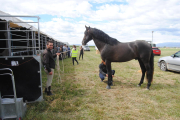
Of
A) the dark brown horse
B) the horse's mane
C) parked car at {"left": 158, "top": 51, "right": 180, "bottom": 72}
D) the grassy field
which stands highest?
the horse's mane

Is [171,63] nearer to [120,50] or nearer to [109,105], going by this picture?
[120,50]

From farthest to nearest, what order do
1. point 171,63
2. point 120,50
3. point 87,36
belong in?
point 171,63 < point 87,36 < point 120,50

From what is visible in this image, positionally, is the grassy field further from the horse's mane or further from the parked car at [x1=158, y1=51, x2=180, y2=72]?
the parked car at [x1=158, y1=51, x2=180, y2=72]

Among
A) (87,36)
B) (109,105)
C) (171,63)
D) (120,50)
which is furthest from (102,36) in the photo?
(171,63)

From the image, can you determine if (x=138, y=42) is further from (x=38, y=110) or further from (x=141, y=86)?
(x=38, y=110)

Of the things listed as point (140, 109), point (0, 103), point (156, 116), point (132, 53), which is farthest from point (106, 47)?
point (0, 103)

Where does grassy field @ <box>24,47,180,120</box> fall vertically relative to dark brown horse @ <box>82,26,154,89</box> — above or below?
below

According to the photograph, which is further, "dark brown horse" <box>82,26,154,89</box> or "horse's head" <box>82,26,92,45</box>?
"horse's head" <box>82,26,92,45</box>

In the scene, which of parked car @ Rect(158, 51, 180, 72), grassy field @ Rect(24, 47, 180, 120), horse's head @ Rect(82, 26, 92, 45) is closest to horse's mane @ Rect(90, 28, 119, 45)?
horse's head @ Rect(82, 26, 92, 45)

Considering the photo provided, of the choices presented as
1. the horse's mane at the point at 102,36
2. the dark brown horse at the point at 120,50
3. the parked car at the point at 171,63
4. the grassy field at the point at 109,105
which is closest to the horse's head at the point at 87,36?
the dark brown horse at the point at 120,50

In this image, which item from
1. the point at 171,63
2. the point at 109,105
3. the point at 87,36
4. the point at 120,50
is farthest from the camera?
the point at 171,63

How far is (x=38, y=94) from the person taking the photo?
3.65m

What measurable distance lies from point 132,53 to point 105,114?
111 inches

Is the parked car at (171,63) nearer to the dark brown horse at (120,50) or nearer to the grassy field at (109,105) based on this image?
the grassy field at (109,105)
